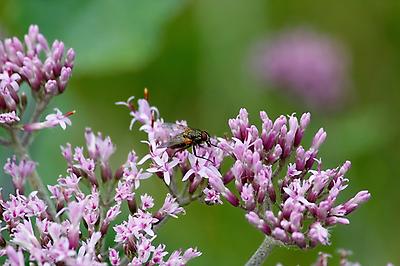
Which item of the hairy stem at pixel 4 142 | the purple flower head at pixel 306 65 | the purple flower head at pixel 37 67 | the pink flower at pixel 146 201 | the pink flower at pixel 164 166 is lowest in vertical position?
the pink flower at pixel 146 201

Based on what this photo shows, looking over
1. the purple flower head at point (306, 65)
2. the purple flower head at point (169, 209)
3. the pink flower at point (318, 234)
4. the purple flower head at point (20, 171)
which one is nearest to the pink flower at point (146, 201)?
the purple flower head at point (169, 209)

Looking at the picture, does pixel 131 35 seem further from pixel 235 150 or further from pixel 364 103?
pixel 235 150

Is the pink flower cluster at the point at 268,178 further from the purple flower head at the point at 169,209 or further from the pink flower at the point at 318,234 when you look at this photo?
the purple flower head at the point at 169,209

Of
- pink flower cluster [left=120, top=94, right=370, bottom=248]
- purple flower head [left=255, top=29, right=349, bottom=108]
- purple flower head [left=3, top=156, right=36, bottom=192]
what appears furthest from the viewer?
purple flower head [left=255, top=29, right=349, bottom=108]

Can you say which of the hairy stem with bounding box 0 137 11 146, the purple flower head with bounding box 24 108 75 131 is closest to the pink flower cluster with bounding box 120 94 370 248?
the purple flower head with bounding box 24 108 75 131

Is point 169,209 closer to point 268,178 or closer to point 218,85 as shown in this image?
point 268,178

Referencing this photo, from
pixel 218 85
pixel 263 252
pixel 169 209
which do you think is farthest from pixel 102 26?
pixel 263 252

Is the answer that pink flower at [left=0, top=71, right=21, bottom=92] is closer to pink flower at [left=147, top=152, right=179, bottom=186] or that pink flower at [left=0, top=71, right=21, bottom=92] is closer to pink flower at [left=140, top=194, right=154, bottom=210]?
pink flower at [left=147, top=152, right=179, bottom=186]
